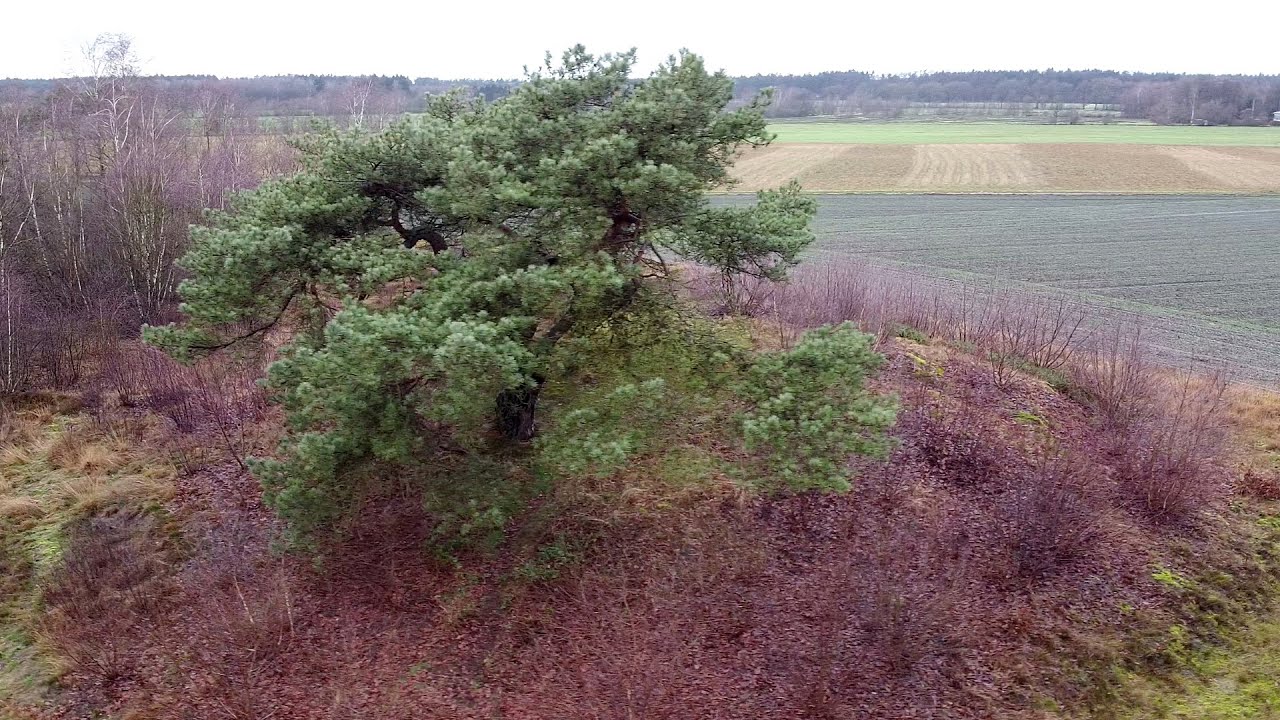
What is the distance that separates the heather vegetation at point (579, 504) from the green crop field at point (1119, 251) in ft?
37.4

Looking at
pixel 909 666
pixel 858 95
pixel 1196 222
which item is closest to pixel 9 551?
pixel 909 666

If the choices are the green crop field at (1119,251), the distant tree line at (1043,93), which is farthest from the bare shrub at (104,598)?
the distant tree line at (1043,93)

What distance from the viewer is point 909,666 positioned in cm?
795

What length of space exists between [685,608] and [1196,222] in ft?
134

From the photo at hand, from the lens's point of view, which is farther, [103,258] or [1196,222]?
[1196,222]

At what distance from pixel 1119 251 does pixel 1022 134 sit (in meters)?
50.5

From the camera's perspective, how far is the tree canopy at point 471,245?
23.1ft

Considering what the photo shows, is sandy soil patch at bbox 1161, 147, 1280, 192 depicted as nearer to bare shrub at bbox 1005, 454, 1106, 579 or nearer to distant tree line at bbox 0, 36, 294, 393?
bare shrub at bbox 1005, 454, 1106, 579

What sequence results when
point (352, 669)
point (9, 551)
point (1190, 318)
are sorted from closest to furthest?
point (352, 669) → point (9, 551) → point (1190, 318)

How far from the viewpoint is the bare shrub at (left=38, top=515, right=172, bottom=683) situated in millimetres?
8000

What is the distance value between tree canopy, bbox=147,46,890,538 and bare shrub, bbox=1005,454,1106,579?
461cm

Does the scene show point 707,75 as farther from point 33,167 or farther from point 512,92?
point 33,167

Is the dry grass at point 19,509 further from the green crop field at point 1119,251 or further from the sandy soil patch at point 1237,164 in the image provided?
the sandy soil patch at point 1237,164

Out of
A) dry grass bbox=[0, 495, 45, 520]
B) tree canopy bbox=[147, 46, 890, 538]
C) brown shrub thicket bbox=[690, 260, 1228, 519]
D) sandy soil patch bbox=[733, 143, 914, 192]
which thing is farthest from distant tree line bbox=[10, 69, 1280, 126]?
brown shrub thicket bbox=[690, 260, 1228, 519]
